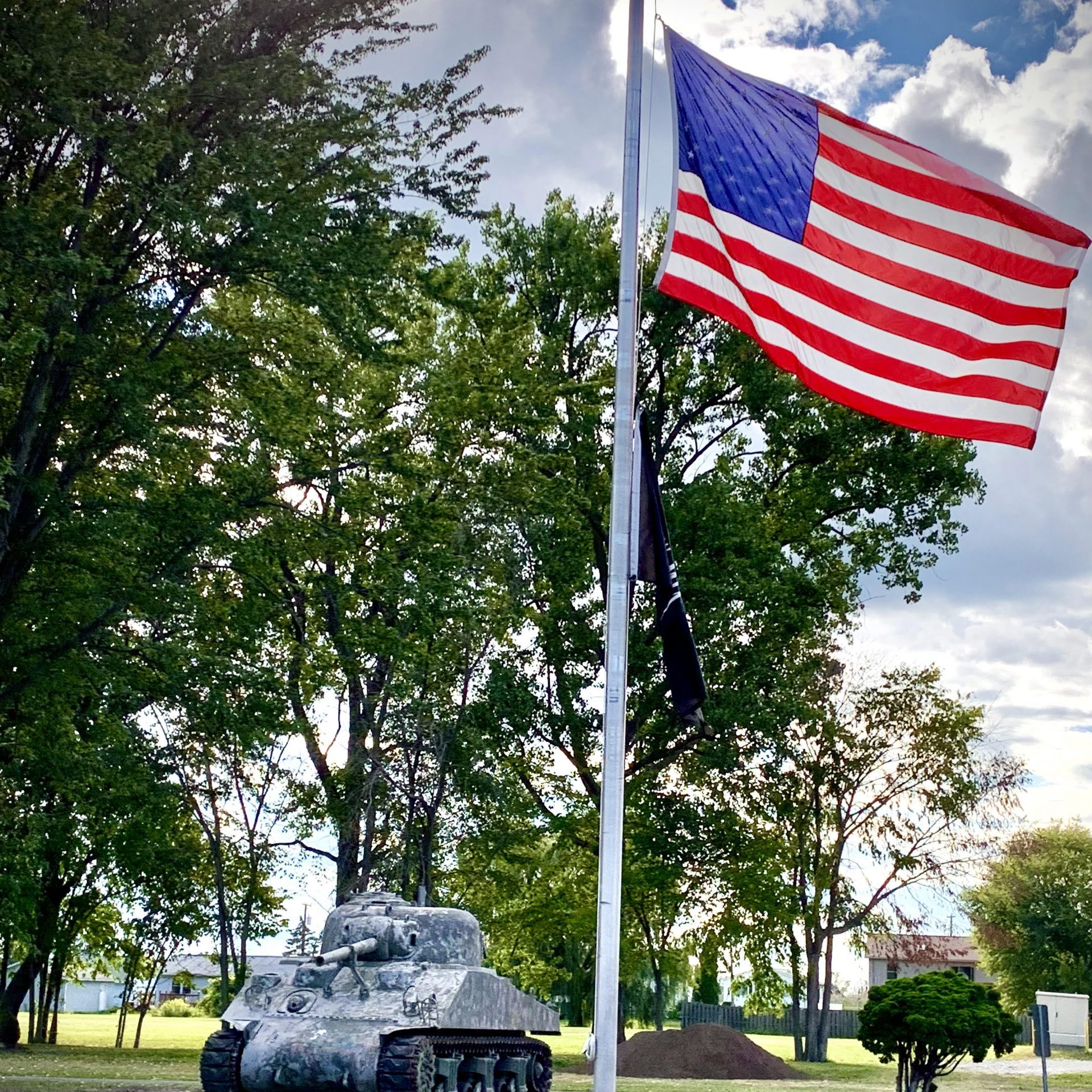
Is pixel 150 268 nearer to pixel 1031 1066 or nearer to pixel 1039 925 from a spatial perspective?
pixel 1031 1066

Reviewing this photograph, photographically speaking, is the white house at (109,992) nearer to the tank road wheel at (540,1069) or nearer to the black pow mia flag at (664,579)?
the tank road wheel at (540,1069)

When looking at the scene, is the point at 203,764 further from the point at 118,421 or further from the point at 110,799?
the point at 118,421

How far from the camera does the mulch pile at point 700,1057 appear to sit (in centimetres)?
2777

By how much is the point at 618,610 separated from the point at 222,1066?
7.36 m

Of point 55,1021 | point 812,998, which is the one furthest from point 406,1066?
point 812,998

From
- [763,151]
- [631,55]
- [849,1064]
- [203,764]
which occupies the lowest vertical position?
[849,1064]

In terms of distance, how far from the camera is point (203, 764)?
1150 inches

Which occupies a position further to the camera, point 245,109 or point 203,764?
point 203,764

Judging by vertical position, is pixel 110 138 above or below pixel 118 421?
above

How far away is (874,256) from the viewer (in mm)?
10930

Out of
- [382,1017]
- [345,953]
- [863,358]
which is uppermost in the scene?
[863,358]

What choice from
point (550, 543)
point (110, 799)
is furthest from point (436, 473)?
point (110, 799)

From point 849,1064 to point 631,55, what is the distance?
32162mm

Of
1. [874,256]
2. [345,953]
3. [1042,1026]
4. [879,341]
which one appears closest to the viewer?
[879,341]
